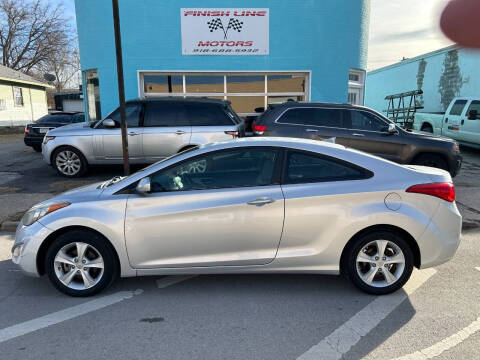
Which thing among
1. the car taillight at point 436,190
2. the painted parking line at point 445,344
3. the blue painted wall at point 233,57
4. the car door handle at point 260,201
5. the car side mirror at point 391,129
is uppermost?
the blue painted wall at point 233,57

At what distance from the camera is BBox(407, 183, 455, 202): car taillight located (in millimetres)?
3479

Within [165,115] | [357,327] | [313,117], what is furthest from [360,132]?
[357,327]

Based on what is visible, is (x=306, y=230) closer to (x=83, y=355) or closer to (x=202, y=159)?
(x=202, y=159)

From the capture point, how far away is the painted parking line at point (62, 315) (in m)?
3.04

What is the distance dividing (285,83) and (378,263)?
29.2 feet

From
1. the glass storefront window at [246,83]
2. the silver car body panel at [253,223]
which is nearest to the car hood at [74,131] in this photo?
the glass storefront window at [246,83]

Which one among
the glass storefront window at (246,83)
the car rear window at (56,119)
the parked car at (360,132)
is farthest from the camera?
the car rear window at (56,119)

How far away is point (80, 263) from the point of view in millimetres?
3557

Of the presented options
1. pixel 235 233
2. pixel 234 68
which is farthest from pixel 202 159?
pixel 234 68

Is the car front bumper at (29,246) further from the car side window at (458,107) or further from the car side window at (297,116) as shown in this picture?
the car side window at (458,107)

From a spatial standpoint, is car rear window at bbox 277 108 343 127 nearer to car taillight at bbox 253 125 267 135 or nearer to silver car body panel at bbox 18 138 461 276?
car taillight at bbox 253 125 267 135

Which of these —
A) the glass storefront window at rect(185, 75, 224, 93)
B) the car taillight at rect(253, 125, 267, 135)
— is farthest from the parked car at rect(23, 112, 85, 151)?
the car taillight at rect(253, 125, 267, 135)

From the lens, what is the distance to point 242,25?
10.8 meters

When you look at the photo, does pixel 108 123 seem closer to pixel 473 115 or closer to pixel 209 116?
pixel 209 116
